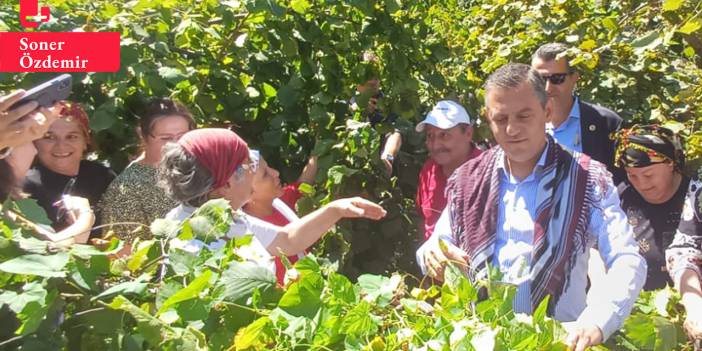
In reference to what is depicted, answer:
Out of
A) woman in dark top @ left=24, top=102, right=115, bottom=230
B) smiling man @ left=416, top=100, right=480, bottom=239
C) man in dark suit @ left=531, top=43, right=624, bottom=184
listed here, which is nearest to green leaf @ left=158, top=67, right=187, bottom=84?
woman in dark top @ left=24, top=102, right=115, bottom=230

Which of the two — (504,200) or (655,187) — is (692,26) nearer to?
(655,187)

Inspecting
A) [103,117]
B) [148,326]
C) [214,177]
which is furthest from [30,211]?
[103,117]

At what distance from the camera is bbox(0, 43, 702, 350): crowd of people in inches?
79.3

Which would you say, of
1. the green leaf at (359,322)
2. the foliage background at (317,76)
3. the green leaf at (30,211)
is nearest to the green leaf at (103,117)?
the foliage background at (317,76)

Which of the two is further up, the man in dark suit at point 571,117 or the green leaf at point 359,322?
the green leaf at point 359,322

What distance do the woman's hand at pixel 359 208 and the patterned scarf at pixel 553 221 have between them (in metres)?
0.26

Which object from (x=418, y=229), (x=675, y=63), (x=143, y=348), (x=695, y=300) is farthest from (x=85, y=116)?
(x=675, y=63)

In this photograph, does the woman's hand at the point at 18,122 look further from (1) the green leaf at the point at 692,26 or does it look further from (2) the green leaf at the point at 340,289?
(1) the green leaf at the point at 692,26

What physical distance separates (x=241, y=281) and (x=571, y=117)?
8.50ft

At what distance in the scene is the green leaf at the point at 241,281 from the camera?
4.47 feet

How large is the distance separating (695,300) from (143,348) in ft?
4.55

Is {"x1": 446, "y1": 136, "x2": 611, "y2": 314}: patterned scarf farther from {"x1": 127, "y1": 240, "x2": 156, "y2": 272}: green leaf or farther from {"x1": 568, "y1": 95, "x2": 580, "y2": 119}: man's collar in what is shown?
{"x1": 568, "y1": 95, "x2": 580, "y2": 119}: man's collar

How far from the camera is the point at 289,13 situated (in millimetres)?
3607

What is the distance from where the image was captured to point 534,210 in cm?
225
